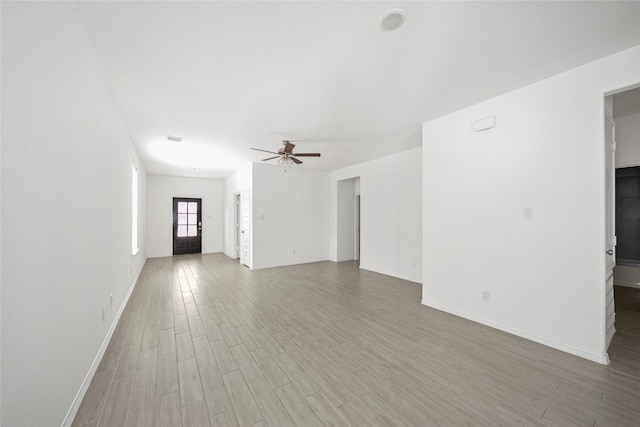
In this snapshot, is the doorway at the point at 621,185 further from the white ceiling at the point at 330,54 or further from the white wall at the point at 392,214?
the white wall at the point at 392,214

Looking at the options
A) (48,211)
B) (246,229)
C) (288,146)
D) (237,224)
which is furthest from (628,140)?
(237,224)

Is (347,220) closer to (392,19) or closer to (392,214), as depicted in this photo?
(392,214)

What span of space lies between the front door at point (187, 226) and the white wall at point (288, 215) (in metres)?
3.57

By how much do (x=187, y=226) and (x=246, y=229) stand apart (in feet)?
10.3

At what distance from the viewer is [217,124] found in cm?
354

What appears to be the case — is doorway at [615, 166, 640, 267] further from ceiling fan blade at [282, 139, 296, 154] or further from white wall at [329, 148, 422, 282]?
ceiling fan blade at [282, 139, 296, 154]

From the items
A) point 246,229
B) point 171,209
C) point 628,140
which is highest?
point 628,140

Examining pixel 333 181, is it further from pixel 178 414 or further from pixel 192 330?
pixel 178 414

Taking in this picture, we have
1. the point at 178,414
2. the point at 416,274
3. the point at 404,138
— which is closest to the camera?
Answer: the point at 178,414

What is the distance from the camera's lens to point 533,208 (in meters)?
2.52

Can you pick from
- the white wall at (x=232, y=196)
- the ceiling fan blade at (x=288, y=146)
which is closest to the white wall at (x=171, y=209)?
the white wall at (x=232, y=196)

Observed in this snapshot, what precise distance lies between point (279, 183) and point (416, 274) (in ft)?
13.1

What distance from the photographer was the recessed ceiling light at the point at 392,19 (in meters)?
1.60

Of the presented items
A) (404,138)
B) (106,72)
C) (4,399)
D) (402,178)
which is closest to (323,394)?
(4,399)
